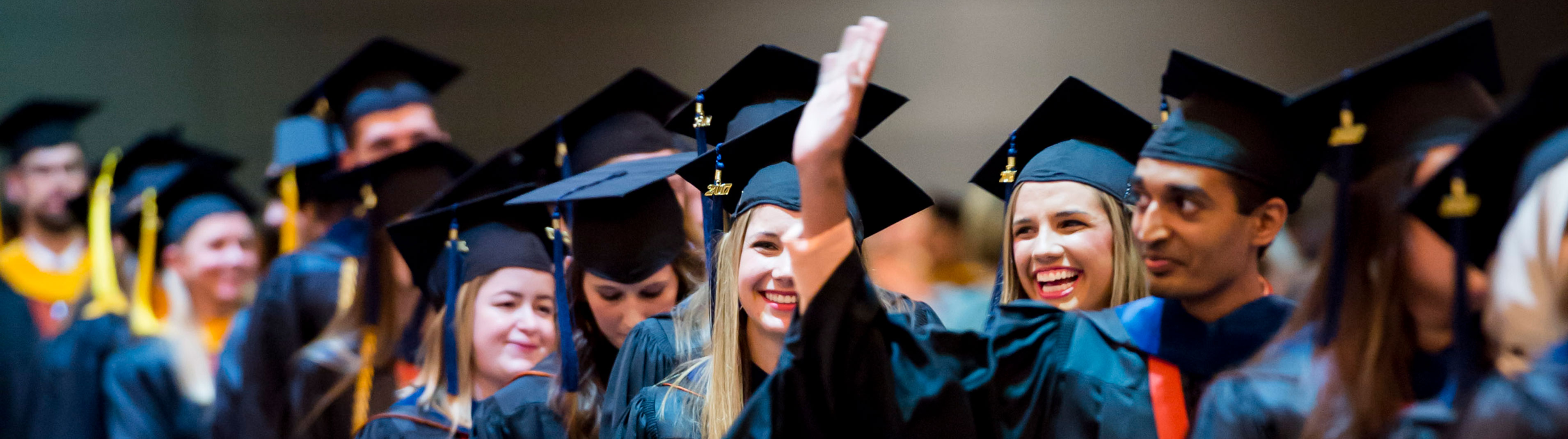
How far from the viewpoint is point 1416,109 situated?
1.87m

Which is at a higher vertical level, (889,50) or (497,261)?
(889,50)

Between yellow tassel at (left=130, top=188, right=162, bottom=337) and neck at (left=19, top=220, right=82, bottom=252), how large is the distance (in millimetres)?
812

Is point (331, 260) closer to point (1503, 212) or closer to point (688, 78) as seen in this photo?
point (688, 78)

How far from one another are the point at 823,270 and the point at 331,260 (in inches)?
128

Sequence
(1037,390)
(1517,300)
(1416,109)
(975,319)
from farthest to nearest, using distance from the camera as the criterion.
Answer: (975,319), (1037,390), (1416,109), (1517,300)

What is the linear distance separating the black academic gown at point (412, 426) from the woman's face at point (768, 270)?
116 centimetres

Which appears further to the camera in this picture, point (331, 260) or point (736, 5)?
point (736, 5)

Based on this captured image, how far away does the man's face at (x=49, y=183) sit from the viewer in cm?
→ 586

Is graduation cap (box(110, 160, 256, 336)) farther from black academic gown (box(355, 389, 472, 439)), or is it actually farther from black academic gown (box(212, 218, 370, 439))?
black academic gown (box(355, 389, 472, 439))

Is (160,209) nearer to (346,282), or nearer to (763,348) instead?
(346,282)

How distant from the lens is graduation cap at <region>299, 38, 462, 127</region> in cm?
460

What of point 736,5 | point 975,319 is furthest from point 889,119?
point 975,319

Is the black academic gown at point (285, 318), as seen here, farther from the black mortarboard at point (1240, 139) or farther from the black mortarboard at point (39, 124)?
the black mortarboard at point (1240, 139)

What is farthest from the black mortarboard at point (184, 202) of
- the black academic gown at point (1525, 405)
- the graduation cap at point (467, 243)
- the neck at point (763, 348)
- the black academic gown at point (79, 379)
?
the black academic gown at point (1525, 405)
